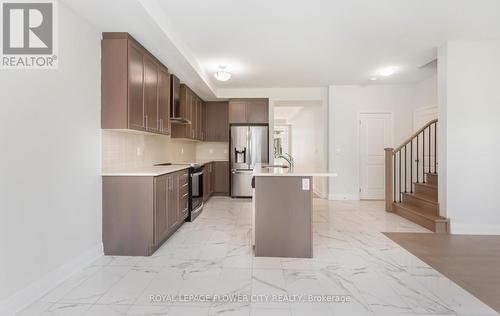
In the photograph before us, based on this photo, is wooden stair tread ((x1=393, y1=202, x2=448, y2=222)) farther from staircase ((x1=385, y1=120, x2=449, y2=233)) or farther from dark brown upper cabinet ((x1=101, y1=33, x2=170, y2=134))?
dark brown upper cabinet ((x1=101, y1=33, x2=170, y2=134))

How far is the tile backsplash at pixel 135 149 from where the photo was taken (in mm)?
3164

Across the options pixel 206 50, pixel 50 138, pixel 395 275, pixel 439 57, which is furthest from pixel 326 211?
pixel 50 138

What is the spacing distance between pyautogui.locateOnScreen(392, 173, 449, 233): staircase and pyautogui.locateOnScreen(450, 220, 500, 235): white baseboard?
12 cm

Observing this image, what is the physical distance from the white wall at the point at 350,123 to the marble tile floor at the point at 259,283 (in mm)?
2866

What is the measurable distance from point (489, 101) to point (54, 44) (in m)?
5.33

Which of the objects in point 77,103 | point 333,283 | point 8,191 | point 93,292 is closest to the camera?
point 8,191

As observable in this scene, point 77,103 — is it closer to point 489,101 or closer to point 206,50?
point 206,50

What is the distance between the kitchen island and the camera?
9.53ft

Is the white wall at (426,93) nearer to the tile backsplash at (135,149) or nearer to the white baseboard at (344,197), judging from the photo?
the white baseboard at (344,197)

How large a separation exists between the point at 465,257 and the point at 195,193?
3754mm

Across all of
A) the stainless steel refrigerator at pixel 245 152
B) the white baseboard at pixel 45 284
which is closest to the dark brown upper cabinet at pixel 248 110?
the stainless steel refrigerator at pixel 245 152

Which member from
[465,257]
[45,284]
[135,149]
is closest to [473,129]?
[465,257]

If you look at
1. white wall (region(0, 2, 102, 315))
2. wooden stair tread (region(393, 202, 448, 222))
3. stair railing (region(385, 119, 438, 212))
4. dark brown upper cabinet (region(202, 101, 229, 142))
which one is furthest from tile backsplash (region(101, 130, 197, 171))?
wooden stair tread (region(393, 202, 448, 222))

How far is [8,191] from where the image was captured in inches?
74.0
